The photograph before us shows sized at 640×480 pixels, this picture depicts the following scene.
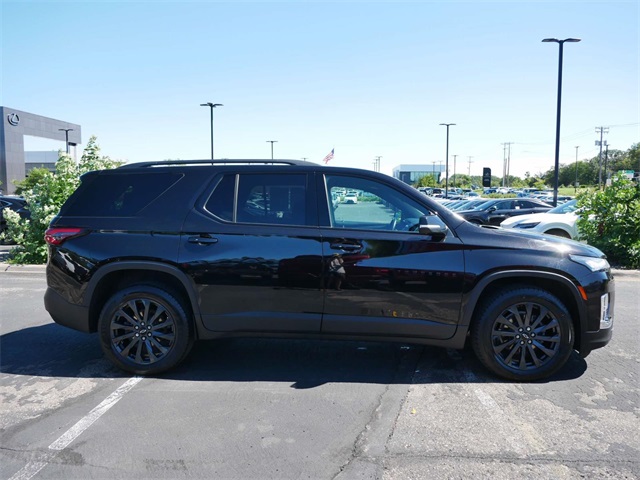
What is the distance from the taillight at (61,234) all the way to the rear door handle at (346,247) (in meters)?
2.24

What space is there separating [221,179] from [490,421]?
9.47 ft

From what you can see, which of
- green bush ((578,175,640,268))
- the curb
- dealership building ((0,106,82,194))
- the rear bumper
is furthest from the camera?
dealership building ((0,106,82,194))

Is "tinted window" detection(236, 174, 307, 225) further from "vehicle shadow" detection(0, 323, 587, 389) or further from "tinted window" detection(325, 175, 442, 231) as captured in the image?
"vehicle shadow" detection(0, 323, 587, 389)

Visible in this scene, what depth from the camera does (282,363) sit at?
182 inches

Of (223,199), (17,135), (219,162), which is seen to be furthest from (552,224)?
(17,135)

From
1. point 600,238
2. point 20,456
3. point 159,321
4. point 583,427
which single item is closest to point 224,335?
point 159,321

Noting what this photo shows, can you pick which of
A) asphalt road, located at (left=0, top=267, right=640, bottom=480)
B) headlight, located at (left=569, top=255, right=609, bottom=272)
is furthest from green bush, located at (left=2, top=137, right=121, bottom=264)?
headlight, located at (left=569, top=255, right=609, bottom=272)

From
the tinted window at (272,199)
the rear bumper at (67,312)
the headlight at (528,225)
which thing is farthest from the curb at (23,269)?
the headlight at (528,225)

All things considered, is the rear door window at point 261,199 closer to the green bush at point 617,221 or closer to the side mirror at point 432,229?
the side mirror at point 432,229

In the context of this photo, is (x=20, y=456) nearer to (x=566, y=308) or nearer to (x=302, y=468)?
(x=302, y=468)

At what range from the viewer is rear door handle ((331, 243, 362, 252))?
407 centimetres

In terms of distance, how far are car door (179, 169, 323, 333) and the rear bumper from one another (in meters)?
1.06

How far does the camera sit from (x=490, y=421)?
11.4 ft

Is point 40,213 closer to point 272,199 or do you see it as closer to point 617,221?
point 272,199
